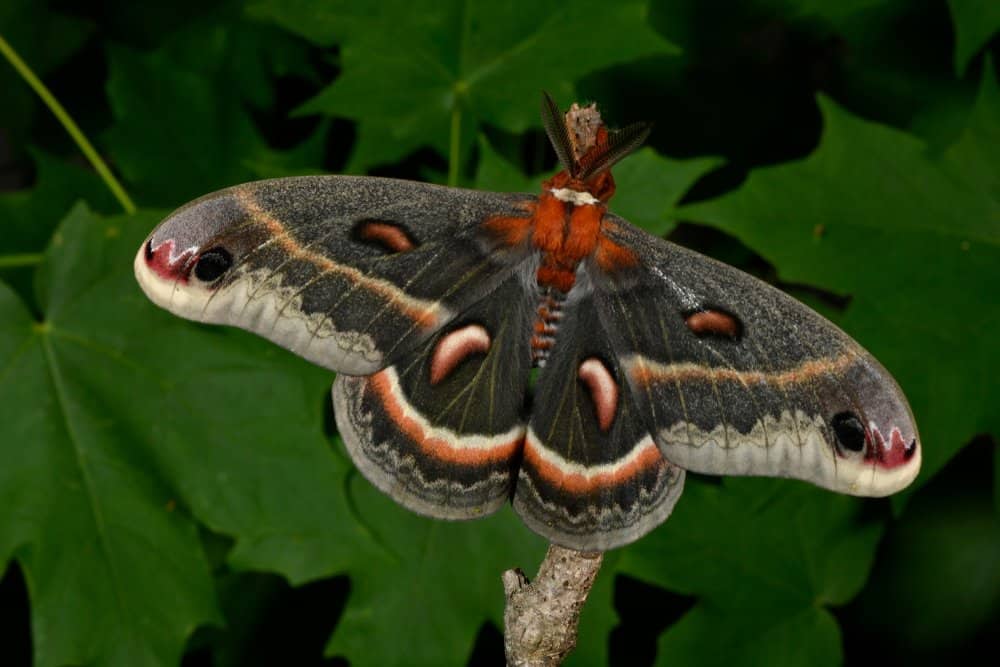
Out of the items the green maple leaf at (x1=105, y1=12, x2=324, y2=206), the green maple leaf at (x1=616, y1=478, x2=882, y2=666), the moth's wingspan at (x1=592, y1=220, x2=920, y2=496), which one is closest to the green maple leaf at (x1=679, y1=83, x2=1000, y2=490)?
the green maple leaf at (x1=616, y1=478, x2=882, y2=666)

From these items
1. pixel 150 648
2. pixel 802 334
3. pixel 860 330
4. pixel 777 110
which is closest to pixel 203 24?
pixel 777 110

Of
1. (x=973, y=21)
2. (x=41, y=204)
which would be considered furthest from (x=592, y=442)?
(x=41, y=204)

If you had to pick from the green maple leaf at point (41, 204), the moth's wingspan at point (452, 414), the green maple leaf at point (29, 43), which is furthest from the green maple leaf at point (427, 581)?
the green maple leaf at point (29, 43)

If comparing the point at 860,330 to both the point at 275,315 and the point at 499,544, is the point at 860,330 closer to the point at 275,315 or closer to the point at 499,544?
the point at 499,544

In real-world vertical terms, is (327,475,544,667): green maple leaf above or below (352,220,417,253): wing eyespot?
below

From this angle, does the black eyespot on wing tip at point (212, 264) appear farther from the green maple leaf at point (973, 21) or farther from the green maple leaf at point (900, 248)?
the green maple leaf at point (973, 21)

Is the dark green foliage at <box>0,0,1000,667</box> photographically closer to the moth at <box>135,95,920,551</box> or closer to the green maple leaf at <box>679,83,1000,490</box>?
the green maple leaf at <box>679,83,1000,490</box>
